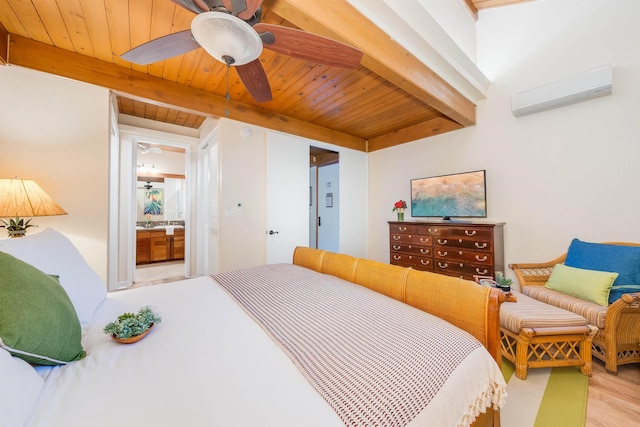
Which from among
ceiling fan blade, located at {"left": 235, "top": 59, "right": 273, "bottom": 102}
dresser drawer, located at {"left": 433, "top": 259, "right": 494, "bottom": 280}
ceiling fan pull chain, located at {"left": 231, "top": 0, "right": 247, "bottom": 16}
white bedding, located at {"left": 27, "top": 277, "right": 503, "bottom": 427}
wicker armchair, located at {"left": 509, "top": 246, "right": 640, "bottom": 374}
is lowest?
wicker armchair, located at {"left": 509, "top": 246, "right": 640, "bottom": 374}

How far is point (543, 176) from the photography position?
265cm

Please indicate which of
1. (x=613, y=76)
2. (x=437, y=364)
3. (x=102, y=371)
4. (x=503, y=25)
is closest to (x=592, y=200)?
(x=613, y=76)

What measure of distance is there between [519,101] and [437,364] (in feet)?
10.3

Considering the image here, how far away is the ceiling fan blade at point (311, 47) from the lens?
1.34 meters

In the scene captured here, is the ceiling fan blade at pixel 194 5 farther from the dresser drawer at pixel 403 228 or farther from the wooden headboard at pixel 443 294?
the dresser drawer at pixel 403 228

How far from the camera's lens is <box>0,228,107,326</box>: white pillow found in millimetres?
994

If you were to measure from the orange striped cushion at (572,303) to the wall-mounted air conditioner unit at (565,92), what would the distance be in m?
1.88

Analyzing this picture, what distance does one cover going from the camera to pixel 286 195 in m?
3.49

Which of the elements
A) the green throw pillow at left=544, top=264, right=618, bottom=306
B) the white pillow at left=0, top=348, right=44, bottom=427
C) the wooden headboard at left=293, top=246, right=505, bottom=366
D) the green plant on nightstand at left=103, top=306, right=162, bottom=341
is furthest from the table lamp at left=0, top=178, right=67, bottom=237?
the green throw pillow at left=544, top=264, right=618, bottom=306

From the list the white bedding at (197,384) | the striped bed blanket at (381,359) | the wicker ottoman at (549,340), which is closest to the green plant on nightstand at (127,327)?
the white bedding at (197,384)

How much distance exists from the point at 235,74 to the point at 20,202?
1.97 meters

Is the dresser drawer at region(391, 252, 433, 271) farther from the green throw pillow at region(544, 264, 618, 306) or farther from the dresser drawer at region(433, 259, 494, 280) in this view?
the green throw pillow at region(544, 264, 618, 306)

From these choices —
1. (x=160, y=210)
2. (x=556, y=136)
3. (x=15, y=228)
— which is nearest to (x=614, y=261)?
(x=556, y=136)

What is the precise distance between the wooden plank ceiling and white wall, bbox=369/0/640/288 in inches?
16.6
